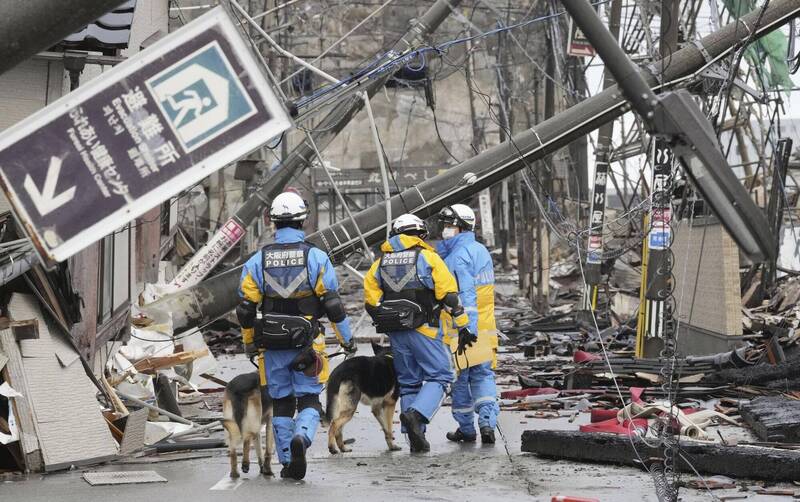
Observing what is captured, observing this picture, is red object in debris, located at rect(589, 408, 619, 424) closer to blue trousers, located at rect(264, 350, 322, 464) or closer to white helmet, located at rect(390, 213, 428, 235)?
white helmet, located at rect(390, 213, 428, 235)

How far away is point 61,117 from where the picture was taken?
5770mm

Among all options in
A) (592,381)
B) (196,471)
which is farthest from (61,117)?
(592,381)

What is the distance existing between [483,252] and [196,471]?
3.67m

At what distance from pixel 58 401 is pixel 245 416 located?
5.63ft

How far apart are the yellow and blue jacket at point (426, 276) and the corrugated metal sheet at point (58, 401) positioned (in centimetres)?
267

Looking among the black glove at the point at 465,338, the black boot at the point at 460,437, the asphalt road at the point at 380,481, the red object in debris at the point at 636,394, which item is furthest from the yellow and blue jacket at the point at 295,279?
the red object in debris at the point at 636,394

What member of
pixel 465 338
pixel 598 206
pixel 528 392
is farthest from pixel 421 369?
pixel 598 206

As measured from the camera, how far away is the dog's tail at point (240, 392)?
33.3ft

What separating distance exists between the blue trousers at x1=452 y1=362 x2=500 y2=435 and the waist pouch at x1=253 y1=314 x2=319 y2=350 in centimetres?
245

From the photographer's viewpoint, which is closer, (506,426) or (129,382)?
(506,426)

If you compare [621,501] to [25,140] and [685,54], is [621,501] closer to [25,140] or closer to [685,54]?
[25,140]

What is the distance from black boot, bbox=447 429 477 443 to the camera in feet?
39.7

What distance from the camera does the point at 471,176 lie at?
16250 mm

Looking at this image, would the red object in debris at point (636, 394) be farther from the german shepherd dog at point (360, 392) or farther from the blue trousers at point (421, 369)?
the german shepherd dog at point (360, 392)
